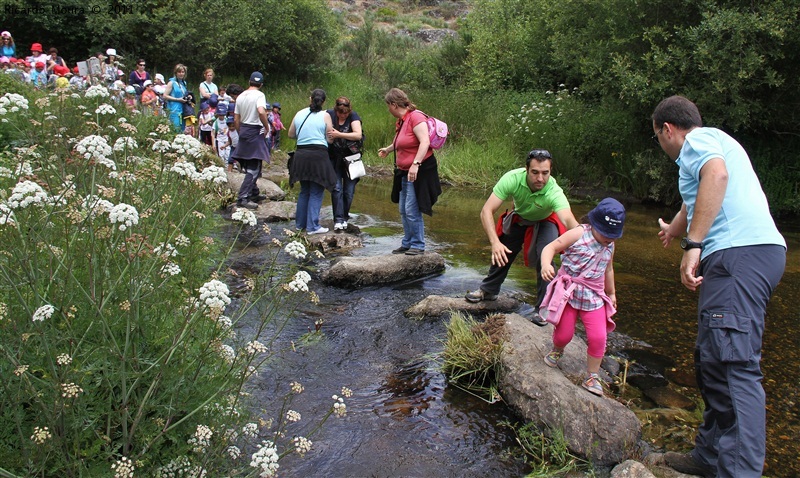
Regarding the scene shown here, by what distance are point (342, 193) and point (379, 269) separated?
2193mm

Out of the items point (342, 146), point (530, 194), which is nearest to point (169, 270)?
point (530, 194)

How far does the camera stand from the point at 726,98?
38.3 feet

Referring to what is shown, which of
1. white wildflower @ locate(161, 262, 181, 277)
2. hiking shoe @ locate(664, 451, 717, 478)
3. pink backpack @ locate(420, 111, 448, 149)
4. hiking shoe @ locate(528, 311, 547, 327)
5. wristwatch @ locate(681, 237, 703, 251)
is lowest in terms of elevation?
hiking shoe @ locate(664, 451, 717, 478)

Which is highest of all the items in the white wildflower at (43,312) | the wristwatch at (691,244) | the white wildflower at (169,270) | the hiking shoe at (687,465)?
the wristwatch at (691,244)

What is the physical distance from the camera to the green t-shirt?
213 inches

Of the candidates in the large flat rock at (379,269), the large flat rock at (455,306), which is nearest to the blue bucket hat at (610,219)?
the large flat rock at (455,306)

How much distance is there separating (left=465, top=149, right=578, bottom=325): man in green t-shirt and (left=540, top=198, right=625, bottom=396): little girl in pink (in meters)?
0.57

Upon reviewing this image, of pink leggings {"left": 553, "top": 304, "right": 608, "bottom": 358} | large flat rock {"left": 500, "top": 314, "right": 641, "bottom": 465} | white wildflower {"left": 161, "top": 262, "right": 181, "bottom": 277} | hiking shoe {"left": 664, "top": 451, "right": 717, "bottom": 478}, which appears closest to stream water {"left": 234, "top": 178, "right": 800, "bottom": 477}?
large flat rock {"left": 500, "top": 314, "right": 641, "bottom": 465}

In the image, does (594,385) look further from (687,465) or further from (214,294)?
(214,294)

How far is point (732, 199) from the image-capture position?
3611 mm

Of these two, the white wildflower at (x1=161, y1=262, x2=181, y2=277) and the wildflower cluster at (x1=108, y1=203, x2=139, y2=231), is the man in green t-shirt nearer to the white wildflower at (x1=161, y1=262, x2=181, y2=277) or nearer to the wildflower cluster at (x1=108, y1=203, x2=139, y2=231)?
the white wildflower at (x1=161, y1=262, x2=181, y2=277)

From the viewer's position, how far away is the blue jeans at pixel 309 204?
830 cm

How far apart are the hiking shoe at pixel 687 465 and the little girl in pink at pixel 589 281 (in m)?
0.61

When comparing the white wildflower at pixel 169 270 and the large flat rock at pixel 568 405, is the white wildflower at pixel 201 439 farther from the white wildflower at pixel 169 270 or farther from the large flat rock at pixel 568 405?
the large flat rock at pixel 568 405
